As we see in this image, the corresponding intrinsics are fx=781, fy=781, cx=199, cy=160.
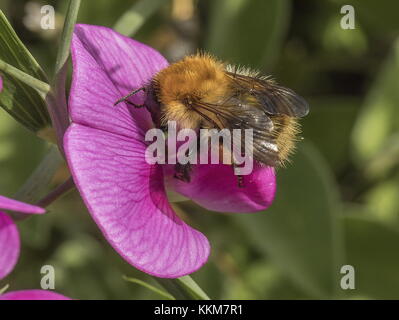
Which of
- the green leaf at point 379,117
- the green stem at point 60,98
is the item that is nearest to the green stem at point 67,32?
the green stem at point 60,98

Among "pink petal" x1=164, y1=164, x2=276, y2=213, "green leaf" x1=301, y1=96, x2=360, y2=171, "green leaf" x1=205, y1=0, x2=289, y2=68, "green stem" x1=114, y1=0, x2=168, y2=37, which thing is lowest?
"pink petal" x1=164, y1=164, x2=276, y2=213

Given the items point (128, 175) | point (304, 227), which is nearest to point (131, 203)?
point (128, 175)

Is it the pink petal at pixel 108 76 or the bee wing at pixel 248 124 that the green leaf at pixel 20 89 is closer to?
the pink petal at pixel 108 76

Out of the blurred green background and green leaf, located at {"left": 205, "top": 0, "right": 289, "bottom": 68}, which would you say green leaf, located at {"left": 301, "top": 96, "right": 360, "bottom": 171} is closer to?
the blurred green background

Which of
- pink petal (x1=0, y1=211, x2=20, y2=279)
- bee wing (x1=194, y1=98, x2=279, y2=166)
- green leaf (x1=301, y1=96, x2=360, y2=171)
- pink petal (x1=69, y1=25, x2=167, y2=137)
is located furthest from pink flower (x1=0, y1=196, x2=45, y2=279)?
green leaf (x1=301, y1=96, x2=360, y2=171)

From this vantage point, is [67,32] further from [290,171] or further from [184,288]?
[290,171]

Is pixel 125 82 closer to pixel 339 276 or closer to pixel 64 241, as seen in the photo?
pixel 339 276
